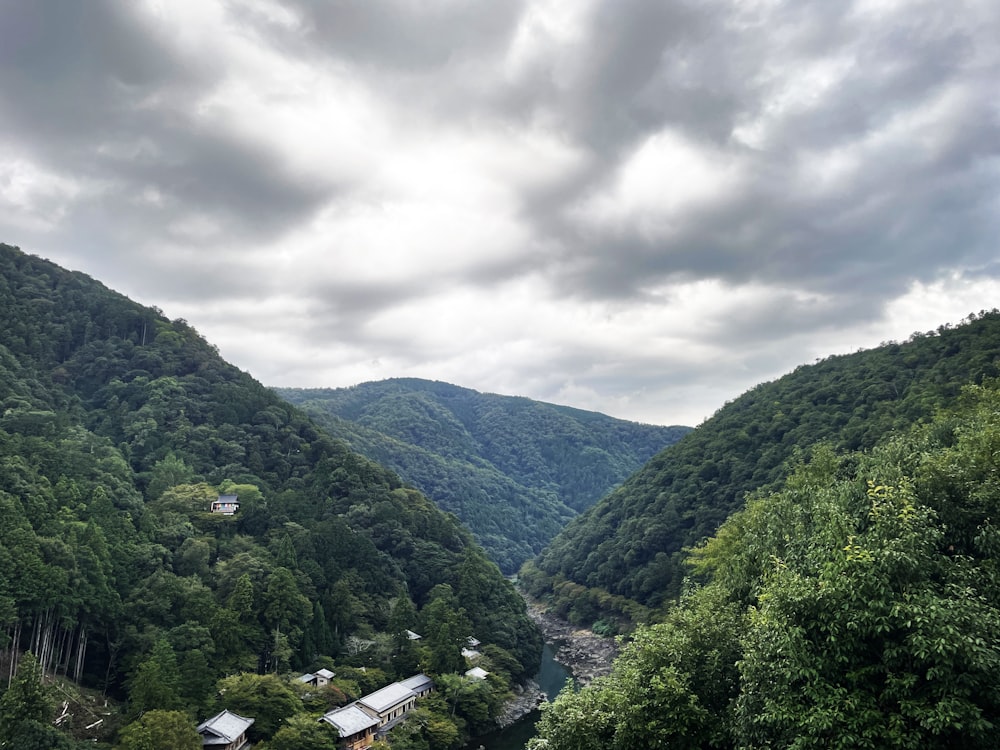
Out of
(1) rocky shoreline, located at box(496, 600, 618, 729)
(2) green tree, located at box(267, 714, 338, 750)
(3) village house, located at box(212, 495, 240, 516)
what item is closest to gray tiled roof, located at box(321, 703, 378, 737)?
(2) green tree, located at box(267, 714, 338, 750)

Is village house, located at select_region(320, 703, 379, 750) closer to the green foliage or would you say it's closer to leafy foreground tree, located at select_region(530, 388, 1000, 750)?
the green foliage

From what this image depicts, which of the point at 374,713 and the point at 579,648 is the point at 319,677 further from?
the point at 579,648

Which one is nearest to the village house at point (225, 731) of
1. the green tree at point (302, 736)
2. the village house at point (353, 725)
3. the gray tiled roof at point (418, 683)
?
the green tree at point (302, 736)

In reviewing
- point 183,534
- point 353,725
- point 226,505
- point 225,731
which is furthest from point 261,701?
point 226,505

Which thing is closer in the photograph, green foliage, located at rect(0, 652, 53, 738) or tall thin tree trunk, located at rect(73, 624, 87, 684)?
green foliage, located at rect(0, 652, 53, 738)

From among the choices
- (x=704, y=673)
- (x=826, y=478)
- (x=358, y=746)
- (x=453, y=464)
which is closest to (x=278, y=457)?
(x=358, y=746)
